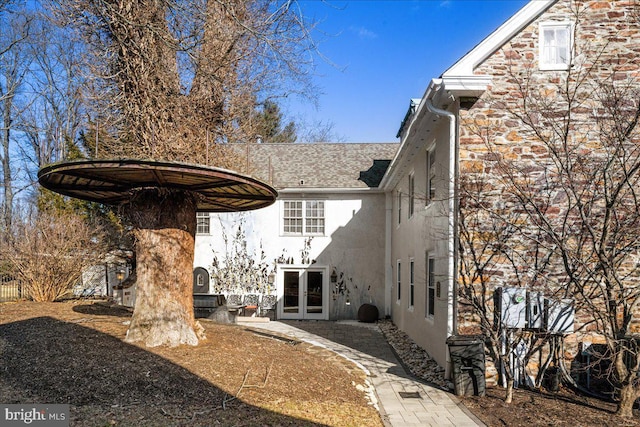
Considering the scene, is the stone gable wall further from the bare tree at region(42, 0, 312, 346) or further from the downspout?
the bare tree at region(42, 0, 312, 346)

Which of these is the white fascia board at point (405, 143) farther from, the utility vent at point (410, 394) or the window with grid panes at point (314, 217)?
the utility vent at point (410, 394)

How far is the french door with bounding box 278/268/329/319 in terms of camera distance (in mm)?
17484

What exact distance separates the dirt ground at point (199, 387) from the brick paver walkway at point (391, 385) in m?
0.27

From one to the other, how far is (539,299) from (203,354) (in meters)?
5.24

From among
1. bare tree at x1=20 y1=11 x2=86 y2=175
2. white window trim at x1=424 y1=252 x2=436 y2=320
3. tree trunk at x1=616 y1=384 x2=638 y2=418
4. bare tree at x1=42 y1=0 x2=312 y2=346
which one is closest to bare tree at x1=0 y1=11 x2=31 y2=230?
bare tree at x1=20 y1=11 x2=86 y2=175

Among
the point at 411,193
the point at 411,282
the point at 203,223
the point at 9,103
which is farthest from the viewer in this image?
the point at 9,103

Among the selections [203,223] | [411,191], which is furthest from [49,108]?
[411,191]

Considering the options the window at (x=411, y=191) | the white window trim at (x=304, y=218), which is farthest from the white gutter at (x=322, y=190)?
the window at (x=411, y=191)

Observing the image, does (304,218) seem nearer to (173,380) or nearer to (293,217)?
(293,217)

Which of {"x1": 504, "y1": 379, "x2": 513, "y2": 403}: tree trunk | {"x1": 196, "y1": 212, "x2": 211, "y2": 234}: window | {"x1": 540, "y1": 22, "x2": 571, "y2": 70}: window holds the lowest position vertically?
{"x1": 504, "y1": 379, "x2": 513, "y2": 403}: tree trunk

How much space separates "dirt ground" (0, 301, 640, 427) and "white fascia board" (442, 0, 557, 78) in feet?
16.5

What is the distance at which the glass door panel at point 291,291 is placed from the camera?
17.6 meters

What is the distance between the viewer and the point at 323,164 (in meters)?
19.0

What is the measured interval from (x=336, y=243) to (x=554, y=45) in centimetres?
1092
